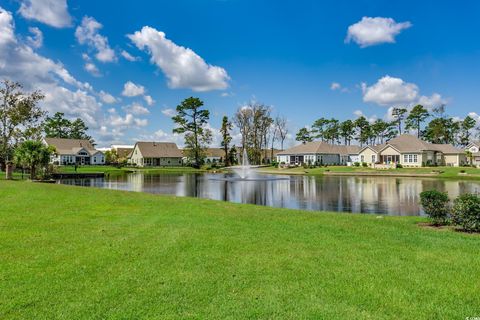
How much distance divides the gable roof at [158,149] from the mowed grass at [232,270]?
252ft

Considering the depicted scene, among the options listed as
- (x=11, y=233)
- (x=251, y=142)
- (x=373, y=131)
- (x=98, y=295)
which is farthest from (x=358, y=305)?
(x=373, y=131)

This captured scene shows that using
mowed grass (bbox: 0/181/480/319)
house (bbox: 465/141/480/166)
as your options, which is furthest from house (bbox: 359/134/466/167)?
mowed grass (bbox: 0/181/480/319)

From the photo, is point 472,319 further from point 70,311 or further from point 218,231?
point 218,231

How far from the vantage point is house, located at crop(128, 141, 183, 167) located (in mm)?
84994

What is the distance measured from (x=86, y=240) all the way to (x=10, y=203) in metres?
7.00

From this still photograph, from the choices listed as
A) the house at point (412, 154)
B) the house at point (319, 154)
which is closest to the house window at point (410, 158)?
the house at point (412, 154)

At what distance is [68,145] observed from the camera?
80375 mm

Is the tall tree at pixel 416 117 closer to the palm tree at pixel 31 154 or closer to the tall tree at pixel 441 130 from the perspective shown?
the tall tree at pixel 441 130

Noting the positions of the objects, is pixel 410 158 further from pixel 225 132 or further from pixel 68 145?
pixel 68 145

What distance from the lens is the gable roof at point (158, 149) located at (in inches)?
3359

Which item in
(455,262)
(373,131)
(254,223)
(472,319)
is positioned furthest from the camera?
(373,131)

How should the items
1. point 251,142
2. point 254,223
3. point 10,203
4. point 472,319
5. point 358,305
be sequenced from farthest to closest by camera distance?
point 251,142 < point 10,203 < point 254,223 < point 358,305 < point 472,319

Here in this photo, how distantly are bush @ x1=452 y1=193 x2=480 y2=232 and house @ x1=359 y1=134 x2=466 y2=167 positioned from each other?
2038 inches

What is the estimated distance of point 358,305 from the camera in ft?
15.0
